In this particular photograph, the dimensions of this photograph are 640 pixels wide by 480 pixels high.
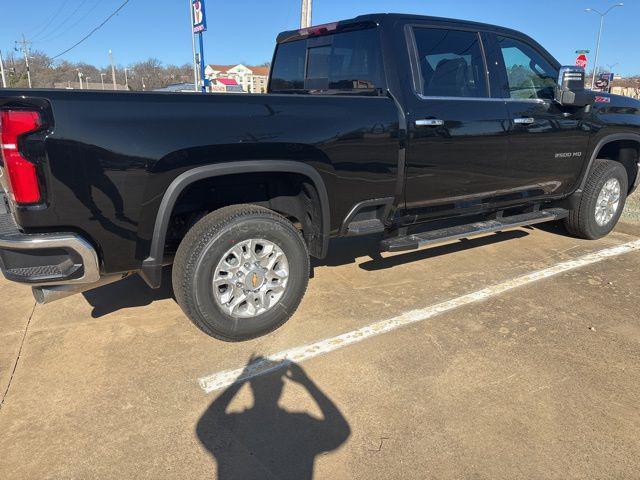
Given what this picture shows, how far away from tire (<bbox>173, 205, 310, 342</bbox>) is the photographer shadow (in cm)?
48

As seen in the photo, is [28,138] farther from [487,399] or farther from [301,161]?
[487,399]

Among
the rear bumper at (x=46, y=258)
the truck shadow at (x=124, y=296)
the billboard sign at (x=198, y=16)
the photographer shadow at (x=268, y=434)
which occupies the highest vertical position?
the billboard sign at (x=198, y=16)

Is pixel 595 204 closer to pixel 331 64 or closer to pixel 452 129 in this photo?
pixel 452 129

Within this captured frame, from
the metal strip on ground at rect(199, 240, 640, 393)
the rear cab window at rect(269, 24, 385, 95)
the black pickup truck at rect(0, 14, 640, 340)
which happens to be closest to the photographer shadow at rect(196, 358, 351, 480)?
the metal strip on ground at rect(199, 240, 640, 393)

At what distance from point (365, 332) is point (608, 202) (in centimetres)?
355

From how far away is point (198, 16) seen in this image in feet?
38.1

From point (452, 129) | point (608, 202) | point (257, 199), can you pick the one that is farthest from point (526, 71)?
point (257, 199)

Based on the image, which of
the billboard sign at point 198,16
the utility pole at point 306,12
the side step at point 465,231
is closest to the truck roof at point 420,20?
the side step at point 465,231

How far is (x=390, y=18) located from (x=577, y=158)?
2360 mm

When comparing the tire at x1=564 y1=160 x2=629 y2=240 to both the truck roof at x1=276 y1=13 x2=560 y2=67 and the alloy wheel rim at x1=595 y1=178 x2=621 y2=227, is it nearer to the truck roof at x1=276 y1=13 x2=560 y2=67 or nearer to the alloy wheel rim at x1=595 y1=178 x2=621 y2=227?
the alloy wheel rim at x1=595 y1=178 x2=621 y2=227

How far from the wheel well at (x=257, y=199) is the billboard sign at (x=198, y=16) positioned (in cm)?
945

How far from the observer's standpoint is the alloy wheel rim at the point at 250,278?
9.92 feet

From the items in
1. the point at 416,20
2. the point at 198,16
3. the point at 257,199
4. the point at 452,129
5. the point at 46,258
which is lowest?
the point at 46,258

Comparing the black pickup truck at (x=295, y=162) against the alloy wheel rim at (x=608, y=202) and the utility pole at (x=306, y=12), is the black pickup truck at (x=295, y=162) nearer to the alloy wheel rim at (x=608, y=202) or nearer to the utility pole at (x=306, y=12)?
the alloy wheel rim at (x=608, y=202)
